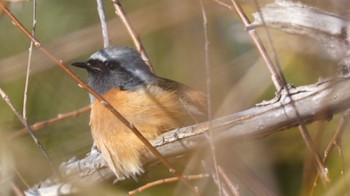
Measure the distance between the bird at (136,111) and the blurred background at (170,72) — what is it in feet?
0.43

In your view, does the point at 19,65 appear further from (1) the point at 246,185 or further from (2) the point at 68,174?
(1) the point at 246,185

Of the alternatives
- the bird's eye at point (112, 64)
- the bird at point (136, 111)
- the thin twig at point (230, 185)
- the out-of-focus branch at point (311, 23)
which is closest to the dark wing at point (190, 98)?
the bird at point (136, 111)

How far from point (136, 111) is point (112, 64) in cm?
79

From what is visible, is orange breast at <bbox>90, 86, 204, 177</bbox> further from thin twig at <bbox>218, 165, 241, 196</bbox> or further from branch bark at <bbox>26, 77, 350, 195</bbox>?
thin twig at <bbox>218, 165, 241, 196</bbox>

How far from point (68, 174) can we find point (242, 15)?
1455mm

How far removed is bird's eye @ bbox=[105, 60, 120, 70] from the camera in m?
5.72

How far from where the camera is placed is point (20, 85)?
290 inches

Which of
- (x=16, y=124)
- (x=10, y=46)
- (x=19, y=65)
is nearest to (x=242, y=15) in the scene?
(x=19, y=65)

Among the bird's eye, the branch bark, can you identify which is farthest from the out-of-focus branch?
the bird's eye

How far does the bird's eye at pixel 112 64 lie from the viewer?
5716 millimetres

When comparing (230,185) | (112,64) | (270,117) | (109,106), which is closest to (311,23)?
(270,117)

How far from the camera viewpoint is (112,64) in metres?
5.74

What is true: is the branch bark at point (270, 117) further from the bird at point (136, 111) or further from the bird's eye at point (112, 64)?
the bird's eye at point (112, 64)

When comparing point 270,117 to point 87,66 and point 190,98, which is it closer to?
point 190,98
